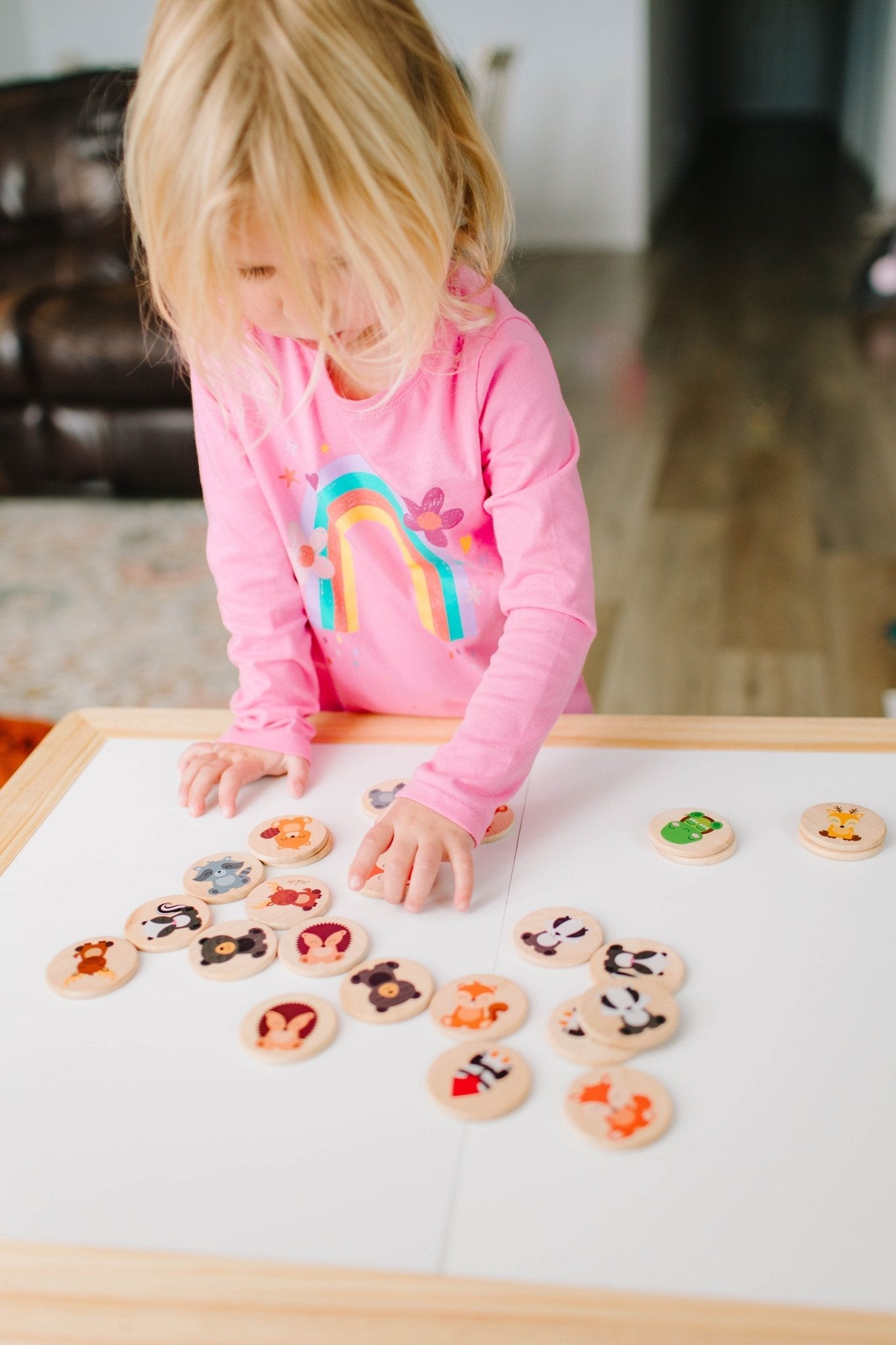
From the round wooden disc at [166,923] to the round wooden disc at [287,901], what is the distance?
0.09 ft

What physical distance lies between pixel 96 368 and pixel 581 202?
131 inches

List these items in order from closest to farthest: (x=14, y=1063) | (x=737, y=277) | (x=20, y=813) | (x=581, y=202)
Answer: (x=14, y=1063) → (x=20, y=813) → (x=737, y=277) → (x=581, y=202)

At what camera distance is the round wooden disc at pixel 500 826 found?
0.72 m

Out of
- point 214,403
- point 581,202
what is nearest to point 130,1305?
point 214,403

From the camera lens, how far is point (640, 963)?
1.96 feet

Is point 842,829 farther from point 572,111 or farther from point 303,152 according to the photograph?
point 572,111

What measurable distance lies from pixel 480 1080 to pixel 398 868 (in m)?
0.16

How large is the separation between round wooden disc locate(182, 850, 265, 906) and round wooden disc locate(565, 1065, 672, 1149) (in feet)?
0.78

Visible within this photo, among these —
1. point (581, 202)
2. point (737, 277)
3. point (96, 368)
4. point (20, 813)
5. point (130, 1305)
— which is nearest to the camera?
point (130, 1305)

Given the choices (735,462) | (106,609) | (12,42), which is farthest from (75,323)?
(12,42)

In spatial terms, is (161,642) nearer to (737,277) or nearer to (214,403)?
(214,403)

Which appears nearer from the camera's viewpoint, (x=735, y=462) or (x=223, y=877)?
(x=223, y=877)

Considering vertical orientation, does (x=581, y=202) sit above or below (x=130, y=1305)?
below

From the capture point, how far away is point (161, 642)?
224cm
